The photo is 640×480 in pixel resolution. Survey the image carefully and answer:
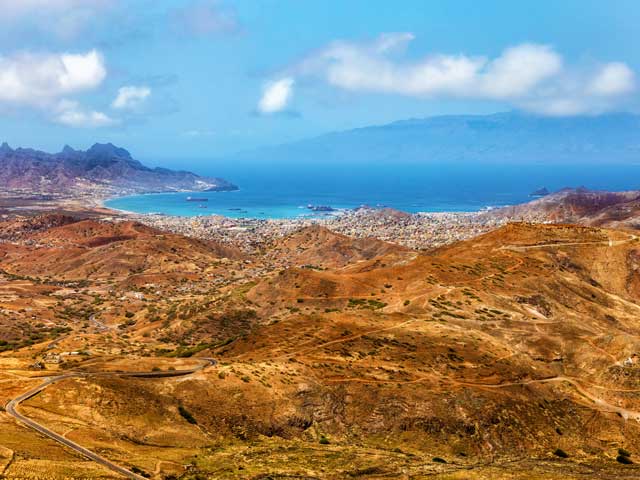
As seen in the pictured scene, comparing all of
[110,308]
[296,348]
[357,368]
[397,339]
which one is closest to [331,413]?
[357,368]

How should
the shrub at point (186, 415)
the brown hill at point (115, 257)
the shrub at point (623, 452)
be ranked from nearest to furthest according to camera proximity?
1. the shrub at point (186, 415)
2. the shrub at point (623, 452)
3. the brown hill at point (115, 257)

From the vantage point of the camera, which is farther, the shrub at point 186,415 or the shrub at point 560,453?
the shrub at point 560,453

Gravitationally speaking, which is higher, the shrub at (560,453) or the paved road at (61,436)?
the paved road at (61,436)

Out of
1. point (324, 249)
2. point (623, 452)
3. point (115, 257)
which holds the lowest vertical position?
point (623, 452)

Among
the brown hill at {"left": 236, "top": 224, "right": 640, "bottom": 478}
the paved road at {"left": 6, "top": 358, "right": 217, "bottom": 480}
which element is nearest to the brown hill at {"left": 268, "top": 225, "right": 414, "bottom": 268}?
the brown hill at {"left": 236, "top": 224, "right": 640, "bottom": 478}

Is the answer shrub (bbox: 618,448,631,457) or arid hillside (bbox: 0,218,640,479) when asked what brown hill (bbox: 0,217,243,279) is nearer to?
arid hillside (bbox: 0,218,640,479)

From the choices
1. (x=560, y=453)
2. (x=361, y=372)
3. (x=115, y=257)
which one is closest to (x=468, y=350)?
(x=361, y=372)

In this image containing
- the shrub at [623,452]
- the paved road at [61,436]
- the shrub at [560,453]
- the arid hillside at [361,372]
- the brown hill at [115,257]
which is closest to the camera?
the paved road at [61,436]

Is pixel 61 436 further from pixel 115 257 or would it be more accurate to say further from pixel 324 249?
pixel 324 249

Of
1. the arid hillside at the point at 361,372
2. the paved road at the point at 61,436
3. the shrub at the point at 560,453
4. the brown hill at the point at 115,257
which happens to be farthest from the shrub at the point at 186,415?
the brown hill at the point at 115,257

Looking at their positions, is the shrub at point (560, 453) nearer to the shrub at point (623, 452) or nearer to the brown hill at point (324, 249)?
the shrub at point (623, 452)
